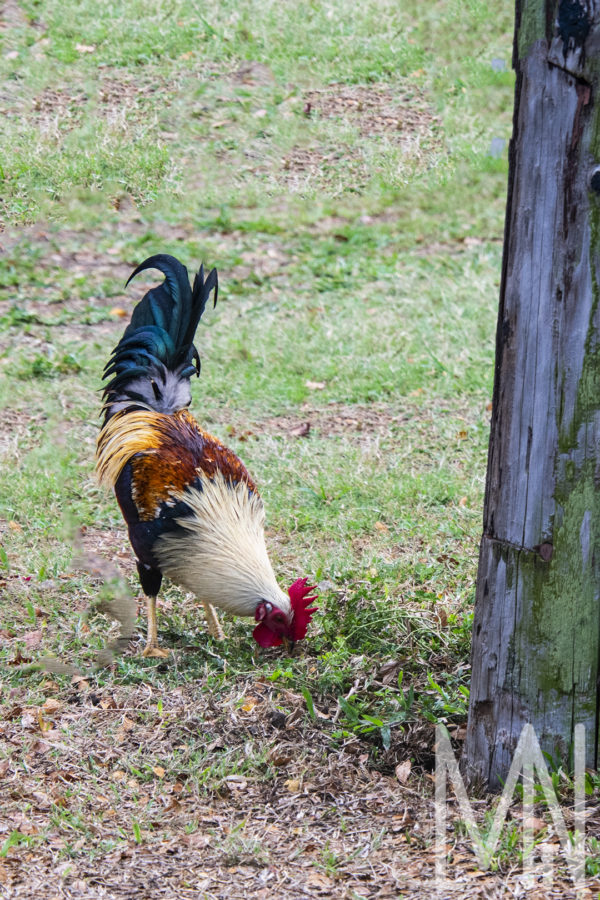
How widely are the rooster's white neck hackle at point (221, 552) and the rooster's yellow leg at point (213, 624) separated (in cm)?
20

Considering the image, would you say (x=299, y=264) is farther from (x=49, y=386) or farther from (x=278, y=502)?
(x=278, y=502)

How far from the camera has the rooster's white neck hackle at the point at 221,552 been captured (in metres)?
4.27

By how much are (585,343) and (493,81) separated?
8689 mm

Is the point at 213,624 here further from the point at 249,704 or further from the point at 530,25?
the point at 530,25

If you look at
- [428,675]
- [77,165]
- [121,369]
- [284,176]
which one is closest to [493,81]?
[284,176]

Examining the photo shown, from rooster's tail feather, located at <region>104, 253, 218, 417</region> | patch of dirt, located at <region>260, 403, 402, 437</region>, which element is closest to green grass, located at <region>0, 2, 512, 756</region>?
patch of dirt, located at <region>260, 403, 402, 437</region>

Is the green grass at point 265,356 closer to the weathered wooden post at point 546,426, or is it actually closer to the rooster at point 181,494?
the rooster at point 181,494

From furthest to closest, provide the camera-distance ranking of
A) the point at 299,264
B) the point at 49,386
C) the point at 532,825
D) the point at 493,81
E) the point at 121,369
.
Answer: the point at 493,81, the point at 299,264, the point at 49,386, the point at 121,369, the point at 532,825

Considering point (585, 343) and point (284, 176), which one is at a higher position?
point (284, 176)

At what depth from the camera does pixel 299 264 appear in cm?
882

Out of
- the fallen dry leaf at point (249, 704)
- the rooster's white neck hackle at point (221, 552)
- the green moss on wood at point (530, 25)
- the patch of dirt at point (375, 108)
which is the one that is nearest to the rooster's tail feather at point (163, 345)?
the rooster's white neck hackle at point (221, 552)

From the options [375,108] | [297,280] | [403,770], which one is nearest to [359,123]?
[375,108]
